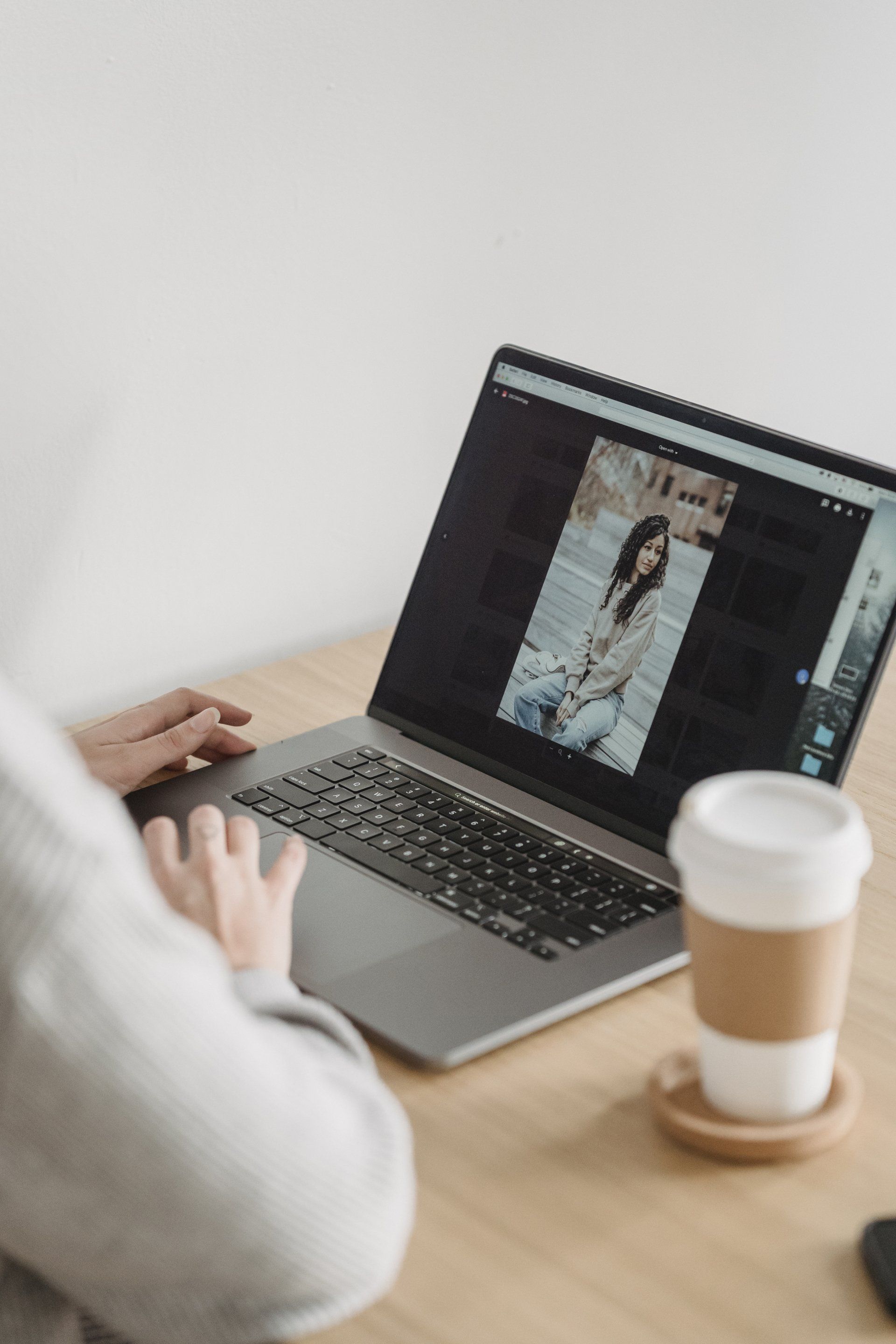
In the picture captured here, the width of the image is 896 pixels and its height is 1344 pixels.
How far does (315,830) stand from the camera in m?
0.85

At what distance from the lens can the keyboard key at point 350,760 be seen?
0.94m

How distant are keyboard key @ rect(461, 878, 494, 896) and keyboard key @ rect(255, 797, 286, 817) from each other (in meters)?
0.15

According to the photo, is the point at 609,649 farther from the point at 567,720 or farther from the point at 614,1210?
the point at 614,1210

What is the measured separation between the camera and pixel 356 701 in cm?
110

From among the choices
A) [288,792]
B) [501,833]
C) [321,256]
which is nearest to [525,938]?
[501,833]

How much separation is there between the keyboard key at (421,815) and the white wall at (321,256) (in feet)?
1.07

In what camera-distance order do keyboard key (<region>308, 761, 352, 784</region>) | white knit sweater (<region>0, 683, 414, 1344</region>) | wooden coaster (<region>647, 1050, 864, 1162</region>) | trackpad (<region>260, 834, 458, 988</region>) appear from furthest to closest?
keyboard key (<region>308, 761, 352, 784</region>)
trackpad (<region>260, 834, 458, 988</region>)
wooden coaster (<region>647, 1050, 864, 1162</region>)
white knit sweater (<region>0, 683, 414, 1344</region>)

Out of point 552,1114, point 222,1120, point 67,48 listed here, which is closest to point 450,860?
point 552,1114

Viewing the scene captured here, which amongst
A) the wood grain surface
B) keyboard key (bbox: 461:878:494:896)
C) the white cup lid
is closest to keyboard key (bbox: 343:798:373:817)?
keyboard key (bbox: 461:878:494:896)

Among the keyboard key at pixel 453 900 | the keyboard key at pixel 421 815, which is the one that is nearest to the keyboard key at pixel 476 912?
the keyboard key at pixel 453 900

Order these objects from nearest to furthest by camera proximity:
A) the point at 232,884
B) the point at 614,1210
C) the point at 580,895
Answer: the point at 614,1210 → the point at 232,884 → the point at 580,895

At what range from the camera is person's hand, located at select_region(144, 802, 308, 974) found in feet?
2.15

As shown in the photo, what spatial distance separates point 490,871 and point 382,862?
7cm

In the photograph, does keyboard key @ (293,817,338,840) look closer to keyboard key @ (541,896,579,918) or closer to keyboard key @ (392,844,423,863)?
keyboard key @ (392,844,423,863)
